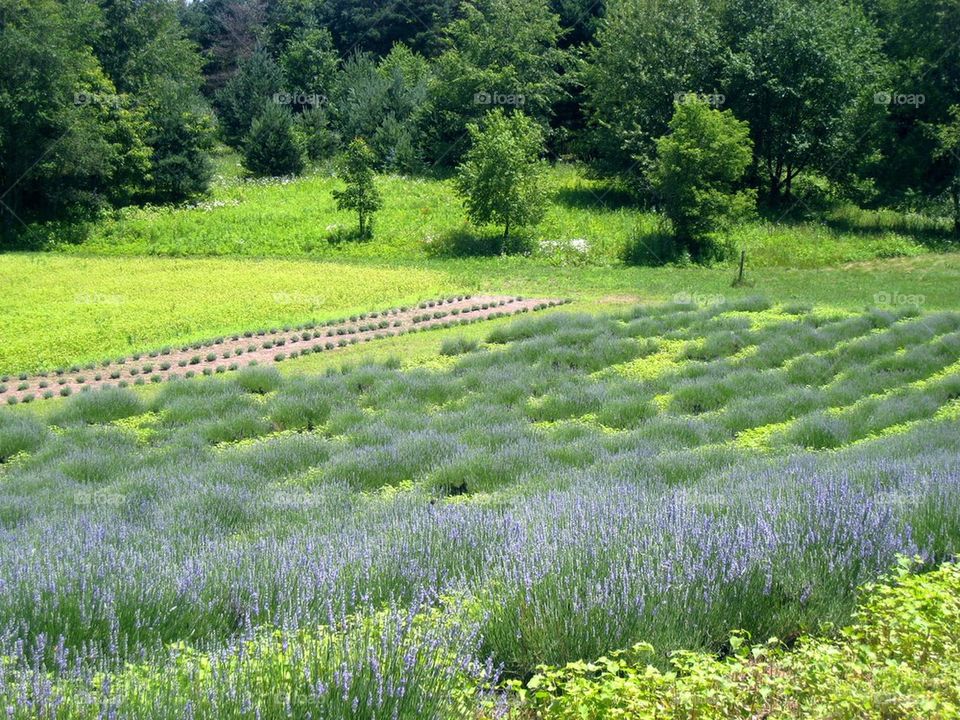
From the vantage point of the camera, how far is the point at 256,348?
19703 millimetres

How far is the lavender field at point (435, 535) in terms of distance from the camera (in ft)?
10.4

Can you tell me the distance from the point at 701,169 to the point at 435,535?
30.7 meters

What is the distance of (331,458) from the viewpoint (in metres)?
9.57

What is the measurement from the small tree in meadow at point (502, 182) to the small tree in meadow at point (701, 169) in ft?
16.3

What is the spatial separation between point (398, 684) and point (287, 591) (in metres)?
1.33

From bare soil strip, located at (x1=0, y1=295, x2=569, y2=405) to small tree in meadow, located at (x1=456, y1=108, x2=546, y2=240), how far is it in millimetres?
10761

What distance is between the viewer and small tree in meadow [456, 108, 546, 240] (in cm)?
3469

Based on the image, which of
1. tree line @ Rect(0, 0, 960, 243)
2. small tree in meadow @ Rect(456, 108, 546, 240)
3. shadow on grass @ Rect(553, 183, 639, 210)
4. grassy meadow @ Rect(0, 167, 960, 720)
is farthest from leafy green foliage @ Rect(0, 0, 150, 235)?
grassy meadow @ Rect(0, 167, 960, 720)

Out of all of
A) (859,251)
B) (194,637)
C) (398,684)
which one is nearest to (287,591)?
(194,637)

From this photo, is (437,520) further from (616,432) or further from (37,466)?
(37,466)

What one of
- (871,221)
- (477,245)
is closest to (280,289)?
(477,245)

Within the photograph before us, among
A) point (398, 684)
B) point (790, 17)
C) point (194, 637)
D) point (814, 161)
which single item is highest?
point (790, 17)

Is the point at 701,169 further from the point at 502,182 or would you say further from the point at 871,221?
the point at 871,221

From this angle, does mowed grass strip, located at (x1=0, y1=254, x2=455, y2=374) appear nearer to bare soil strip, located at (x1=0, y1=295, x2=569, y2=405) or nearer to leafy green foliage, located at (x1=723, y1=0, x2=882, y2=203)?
bare soil strip, located at (x1=0, y1=295, x2=569, y2=405)
